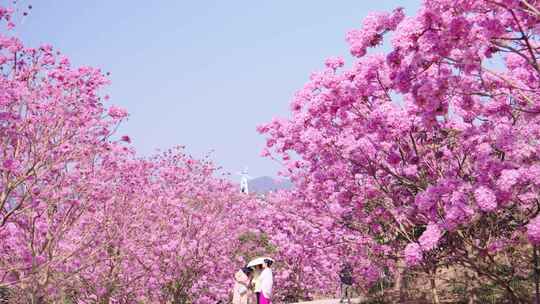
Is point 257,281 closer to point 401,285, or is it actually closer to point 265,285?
point 265,285

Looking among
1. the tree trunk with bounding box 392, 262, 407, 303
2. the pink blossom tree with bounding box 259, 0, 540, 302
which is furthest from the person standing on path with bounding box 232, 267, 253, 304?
the tree trunk with bounding box 392, 262, 407, 303

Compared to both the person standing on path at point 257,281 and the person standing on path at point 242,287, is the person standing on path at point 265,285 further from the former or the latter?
the person standing on path at point 242,287

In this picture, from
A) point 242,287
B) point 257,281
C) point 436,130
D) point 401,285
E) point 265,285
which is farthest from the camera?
point 401,285

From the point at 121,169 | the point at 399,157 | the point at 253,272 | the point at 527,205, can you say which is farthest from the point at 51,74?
the point at 527,205

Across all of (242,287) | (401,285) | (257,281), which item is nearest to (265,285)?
(257,281)

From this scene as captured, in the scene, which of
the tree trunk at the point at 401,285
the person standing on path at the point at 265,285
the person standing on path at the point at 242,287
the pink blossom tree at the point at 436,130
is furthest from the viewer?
the tree trunk at the point at 401,285

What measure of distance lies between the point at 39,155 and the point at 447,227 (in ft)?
17.9

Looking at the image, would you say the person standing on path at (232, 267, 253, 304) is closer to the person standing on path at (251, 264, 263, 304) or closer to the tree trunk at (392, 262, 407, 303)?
the person standing on path at (251, 264, 263, 304)

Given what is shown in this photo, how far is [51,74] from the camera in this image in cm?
870

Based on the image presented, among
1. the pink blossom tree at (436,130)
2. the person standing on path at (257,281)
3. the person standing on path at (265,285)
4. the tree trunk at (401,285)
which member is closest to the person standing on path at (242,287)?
the person standing on path at (257,281)

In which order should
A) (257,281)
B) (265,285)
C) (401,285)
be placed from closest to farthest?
1. (265,285)
2. (257,281)
3. (401,285)

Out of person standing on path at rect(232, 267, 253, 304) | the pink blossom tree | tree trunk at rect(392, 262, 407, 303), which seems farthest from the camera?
tree trunk at rect(392, 262, 407, 303)

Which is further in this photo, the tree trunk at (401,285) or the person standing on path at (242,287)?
the tree trunk at (401,285)

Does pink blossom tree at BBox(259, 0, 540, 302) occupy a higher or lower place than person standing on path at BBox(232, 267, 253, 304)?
higher
